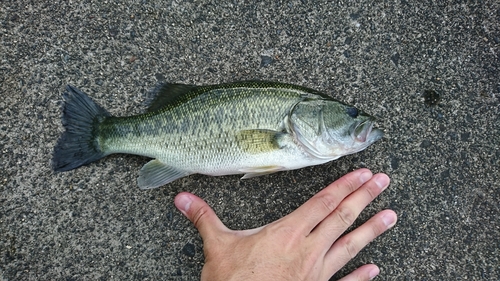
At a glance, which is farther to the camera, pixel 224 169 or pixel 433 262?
pixel 433 262

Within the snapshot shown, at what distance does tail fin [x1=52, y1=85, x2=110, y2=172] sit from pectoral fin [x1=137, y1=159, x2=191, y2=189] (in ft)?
1.13

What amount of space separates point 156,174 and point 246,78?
1.09 metres

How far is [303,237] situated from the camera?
9.46 feet

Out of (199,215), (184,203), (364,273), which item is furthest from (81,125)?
(364,273)

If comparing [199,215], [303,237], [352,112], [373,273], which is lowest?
[373,273]

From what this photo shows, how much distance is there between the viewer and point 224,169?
9.64ft

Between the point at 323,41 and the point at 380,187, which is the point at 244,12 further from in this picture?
the point at 380,187

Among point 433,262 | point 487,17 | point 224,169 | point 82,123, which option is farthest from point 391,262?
point 82,123

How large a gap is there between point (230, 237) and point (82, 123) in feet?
4.58

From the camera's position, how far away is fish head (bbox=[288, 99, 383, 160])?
2.88 metres

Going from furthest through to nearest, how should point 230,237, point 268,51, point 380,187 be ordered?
point 268,51 < point 380,187 < point 230,237

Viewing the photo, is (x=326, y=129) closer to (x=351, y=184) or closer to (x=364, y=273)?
(x=351, y=184)

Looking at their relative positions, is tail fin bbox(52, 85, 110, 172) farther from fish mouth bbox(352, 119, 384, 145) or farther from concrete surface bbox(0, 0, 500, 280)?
fish mouth bbox(352, 119, 384, 145)

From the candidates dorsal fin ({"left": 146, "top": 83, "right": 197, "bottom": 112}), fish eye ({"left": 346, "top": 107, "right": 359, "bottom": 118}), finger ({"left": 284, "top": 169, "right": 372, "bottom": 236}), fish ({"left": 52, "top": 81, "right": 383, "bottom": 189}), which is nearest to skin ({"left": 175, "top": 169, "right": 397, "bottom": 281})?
finger ({"left": 284, "top": 169, "right": 372, "bottom": 236})
